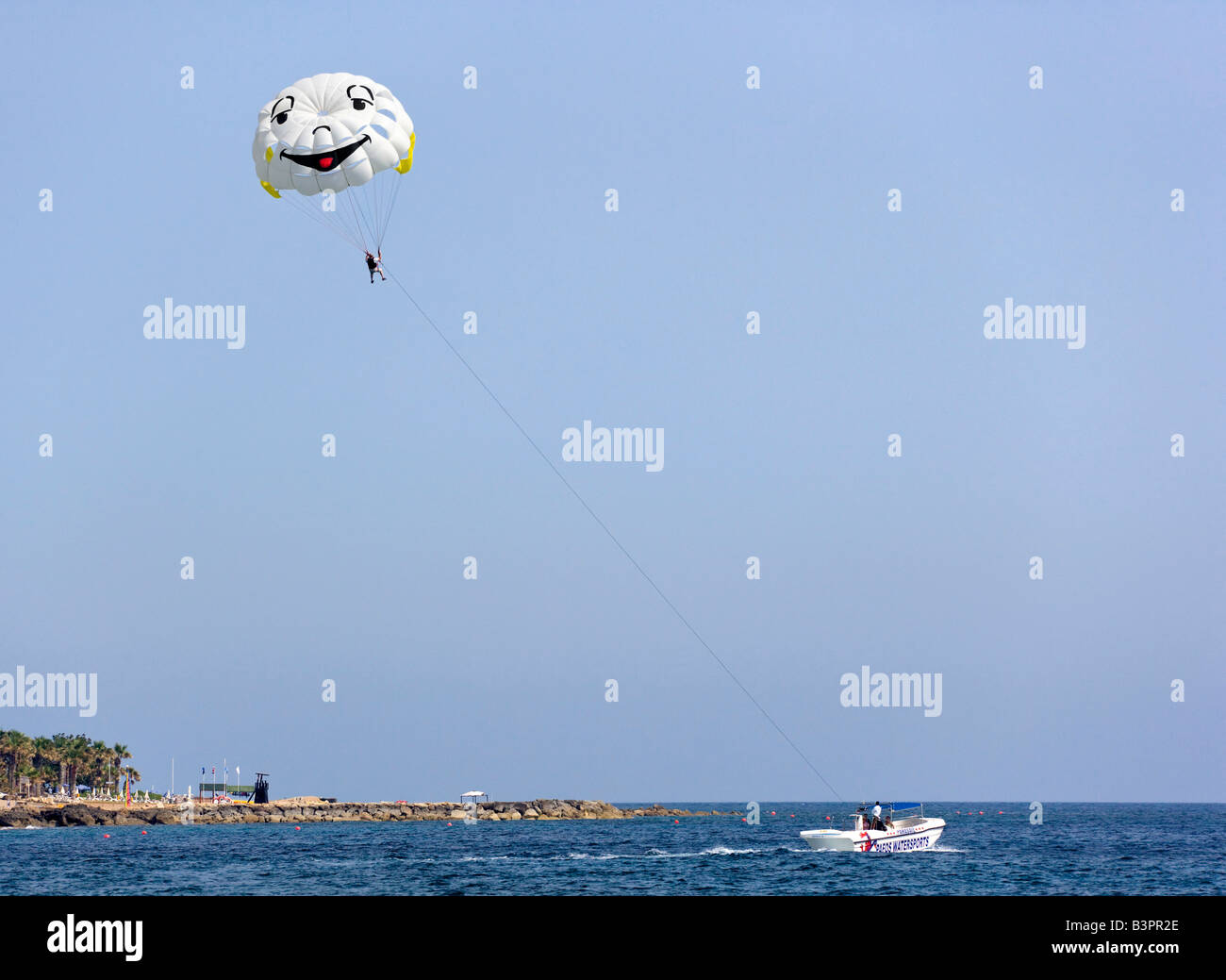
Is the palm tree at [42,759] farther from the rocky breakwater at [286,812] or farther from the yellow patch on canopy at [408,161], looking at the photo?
the yellow patch on canopy at [408,161]

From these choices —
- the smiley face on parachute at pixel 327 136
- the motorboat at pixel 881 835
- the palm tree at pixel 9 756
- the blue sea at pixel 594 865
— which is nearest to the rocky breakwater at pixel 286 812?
the palm tree at pixel 9 756

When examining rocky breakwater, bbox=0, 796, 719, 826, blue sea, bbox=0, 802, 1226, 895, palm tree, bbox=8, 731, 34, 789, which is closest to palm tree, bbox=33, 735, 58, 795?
palm tree, bbox=8, 731, 34, 789

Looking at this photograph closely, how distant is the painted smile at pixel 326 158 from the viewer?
107ft

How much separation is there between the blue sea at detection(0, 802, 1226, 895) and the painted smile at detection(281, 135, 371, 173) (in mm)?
24410

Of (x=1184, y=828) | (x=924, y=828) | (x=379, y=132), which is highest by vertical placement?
(x=379, y=132)

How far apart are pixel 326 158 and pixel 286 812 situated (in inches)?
3880

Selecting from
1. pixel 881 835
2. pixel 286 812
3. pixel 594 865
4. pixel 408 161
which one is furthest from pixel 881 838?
pixel 286 812

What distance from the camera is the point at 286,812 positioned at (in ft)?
395

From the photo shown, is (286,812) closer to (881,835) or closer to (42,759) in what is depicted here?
(42,759)

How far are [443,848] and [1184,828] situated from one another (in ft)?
240

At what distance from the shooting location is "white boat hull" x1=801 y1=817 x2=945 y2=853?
5212 centimetres
